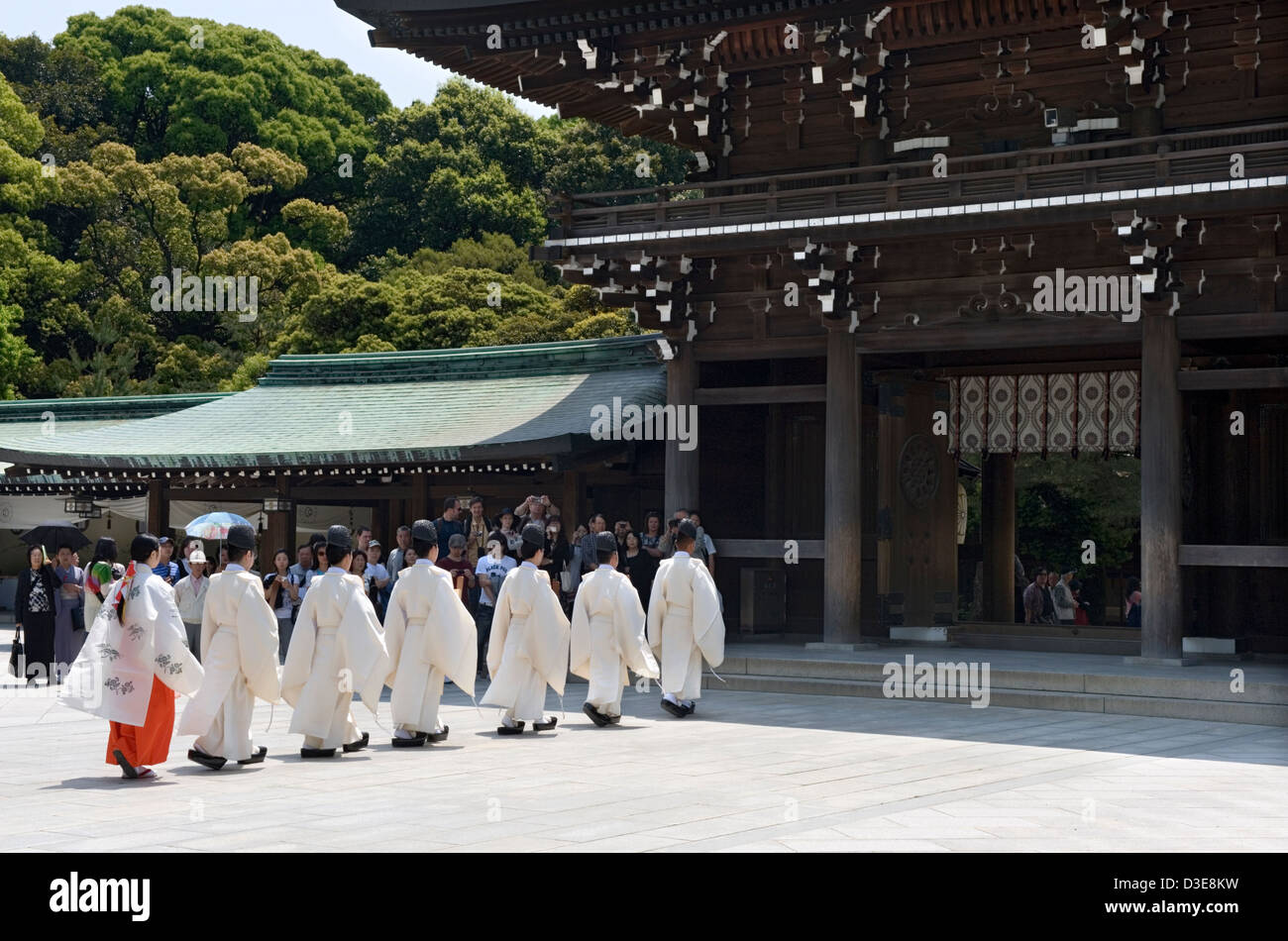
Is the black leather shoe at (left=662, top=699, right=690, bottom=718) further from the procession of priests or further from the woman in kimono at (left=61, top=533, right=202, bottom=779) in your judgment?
the woman in kimono at (left=61, top=533, right=202, bottom=779)

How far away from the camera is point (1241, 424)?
59.9 feet

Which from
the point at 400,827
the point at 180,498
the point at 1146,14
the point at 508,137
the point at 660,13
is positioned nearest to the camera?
the point at 400,827

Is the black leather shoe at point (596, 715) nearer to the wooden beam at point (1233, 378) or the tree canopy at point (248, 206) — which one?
the wooden beam at point (1233, 378)

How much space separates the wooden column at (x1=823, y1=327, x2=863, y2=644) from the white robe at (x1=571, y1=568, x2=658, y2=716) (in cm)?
432

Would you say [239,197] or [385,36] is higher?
[239,197]

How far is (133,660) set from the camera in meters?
10.4

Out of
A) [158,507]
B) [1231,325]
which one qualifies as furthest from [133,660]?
[158,507]

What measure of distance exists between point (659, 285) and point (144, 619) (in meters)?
9.82

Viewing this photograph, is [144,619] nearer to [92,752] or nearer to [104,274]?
[92,752]

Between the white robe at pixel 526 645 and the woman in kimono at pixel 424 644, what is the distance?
1.92 ft

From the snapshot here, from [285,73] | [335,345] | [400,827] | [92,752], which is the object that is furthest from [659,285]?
[285,73]

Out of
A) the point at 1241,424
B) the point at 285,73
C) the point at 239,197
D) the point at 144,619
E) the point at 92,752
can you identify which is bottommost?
the point at 92,752

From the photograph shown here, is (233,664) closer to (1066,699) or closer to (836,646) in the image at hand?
(1066,699)

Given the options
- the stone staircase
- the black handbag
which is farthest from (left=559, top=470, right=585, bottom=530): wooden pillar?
the black handbag
